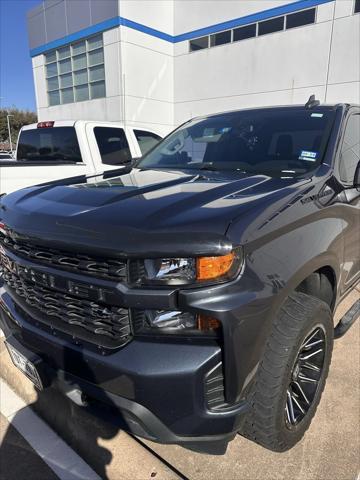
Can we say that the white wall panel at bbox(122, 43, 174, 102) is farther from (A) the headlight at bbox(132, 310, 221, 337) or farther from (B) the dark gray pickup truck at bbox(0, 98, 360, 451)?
(A) the headlight at bbox(132, 310, 221, 337)

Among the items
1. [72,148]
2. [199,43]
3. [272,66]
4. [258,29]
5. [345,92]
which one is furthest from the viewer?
[199,43]

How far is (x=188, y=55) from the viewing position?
20750 millimetres

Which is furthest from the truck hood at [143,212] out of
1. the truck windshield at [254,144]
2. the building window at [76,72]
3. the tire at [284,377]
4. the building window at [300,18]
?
the building window at [76,72]

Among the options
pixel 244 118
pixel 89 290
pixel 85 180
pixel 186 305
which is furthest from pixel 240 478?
pixel 244 118

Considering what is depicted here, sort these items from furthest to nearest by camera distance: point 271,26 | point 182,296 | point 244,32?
point 244,32 < point 271,26 < point 182,296

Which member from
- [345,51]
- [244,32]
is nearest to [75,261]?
[345,51]

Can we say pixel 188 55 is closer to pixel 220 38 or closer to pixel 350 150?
pixel 220 38

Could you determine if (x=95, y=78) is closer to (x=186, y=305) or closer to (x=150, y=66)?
(x=150, y=66)

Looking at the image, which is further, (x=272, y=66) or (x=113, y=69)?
(x=113, y=69)

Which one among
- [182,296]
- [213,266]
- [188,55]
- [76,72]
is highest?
[188,55]

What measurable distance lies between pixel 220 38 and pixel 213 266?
67.3 ft

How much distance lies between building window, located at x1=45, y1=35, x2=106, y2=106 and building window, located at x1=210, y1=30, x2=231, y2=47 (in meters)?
5.73

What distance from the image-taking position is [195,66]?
20.5 metres

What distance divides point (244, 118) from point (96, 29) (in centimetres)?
2009
